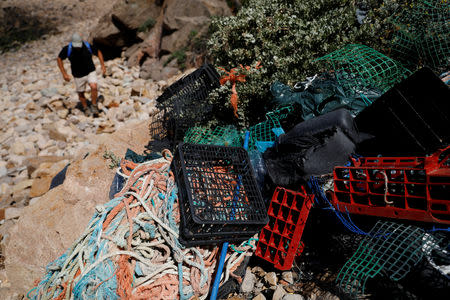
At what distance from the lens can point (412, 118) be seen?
2057 mm

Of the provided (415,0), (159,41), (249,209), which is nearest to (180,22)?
(159,41)

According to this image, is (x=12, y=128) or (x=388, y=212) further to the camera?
(x=12, y=128)

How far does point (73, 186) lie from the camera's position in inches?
129

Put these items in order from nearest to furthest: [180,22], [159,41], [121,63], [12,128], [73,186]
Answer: [73,186] < [12,128] < [180,22] < [159,41] < [121,63]

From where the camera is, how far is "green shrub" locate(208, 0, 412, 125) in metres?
3.51

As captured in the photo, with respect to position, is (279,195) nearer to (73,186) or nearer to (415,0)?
(73,186)

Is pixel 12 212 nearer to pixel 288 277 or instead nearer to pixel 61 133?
pixel 61 133

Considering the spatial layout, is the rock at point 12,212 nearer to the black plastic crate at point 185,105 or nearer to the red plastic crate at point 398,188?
the black plastic crate at point 185,105

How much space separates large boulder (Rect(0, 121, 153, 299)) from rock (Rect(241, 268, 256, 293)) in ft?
5.28

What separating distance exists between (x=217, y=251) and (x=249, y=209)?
0.43 m

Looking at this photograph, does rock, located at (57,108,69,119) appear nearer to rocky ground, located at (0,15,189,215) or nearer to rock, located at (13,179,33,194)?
rocky ground, located at (0,15,189,215)

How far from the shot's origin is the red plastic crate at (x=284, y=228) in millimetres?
2148

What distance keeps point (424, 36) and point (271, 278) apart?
2.86 meters

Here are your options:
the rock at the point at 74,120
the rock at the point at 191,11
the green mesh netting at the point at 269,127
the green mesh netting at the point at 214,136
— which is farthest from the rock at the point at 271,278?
the rock at the point at 191,11
